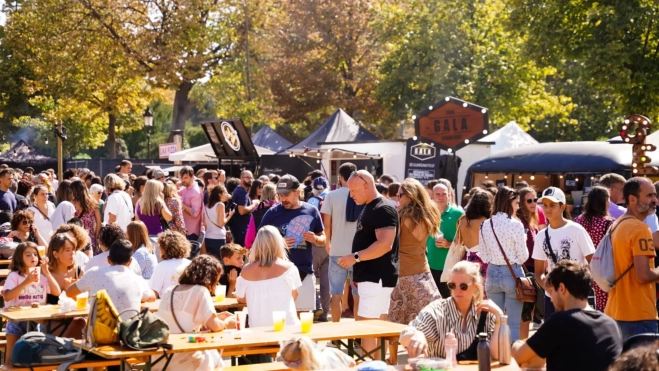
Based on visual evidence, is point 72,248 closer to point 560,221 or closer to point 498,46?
point 560,221

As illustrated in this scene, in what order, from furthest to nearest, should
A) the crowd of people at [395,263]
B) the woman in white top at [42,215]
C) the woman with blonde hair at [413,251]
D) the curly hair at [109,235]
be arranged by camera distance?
the woman in white top at [42,215]
the curly hair at [109,235]
the woman with blonde hair at [413,251]
the crowd of people at [395,263]

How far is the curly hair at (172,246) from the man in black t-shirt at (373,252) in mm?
1481

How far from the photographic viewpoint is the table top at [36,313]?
7777 millimetres

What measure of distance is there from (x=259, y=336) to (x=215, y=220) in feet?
23.1

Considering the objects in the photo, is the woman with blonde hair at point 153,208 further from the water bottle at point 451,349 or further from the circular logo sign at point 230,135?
the circular logo sign at point 230,135

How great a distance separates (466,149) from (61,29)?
64.5ft

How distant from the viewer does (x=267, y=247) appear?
25.5ft

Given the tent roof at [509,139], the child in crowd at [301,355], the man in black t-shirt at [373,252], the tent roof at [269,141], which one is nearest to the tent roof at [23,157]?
the tent roof at [269,141]

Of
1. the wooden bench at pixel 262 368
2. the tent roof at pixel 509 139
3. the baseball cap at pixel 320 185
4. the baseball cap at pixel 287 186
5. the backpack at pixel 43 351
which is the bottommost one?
the wooden bench at pixel 262 368

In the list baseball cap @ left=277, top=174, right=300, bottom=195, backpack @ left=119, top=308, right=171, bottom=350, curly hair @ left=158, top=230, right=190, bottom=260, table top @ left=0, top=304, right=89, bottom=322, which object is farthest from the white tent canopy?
backpack @ left=119, top=308, right=171, bottom=350

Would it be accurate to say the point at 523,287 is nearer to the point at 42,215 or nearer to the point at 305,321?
the point at 305,321

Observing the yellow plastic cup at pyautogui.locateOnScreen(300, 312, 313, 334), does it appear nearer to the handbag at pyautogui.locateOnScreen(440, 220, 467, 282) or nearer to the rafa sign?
the handbag at pyautogui.locateOnScreen(440, 220, 467, 282)

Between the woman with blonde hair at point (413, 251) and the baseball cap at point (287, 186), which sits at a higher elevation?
the baseball cap at point (287, 186)

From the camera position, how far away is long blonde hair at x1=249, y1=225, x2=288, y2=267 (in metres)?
7.76
